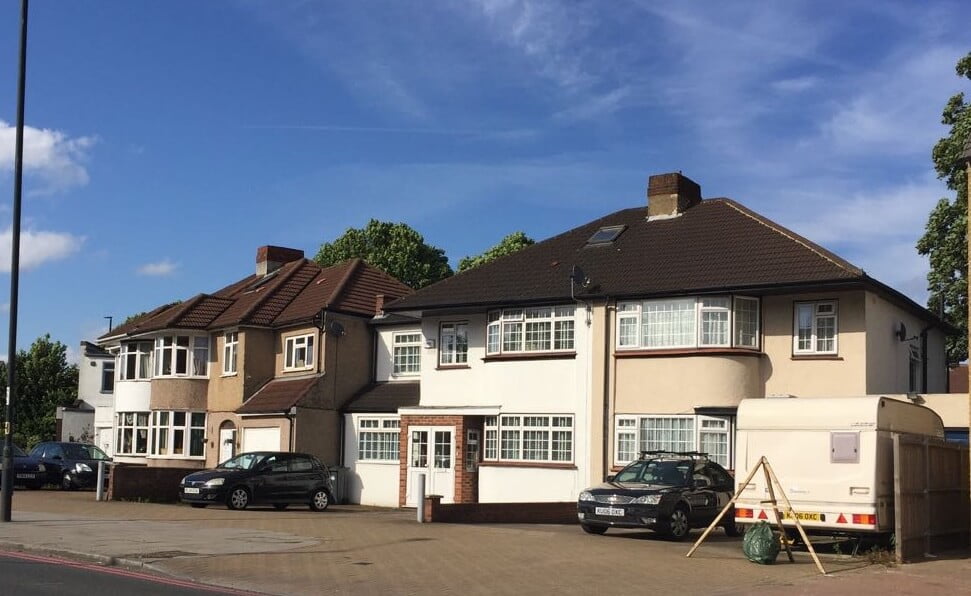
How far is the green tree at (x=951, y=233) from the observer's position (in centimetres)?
3268

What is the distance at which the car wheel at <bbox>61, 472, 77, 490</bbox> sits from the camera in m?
34.9

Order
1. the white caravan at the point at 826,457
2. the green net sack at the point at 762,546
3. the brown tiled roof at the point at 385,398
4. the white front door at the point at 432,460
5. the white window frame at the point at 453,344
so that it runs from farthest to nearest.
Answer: the brown tiled roof at the point at 385,398 → the white window frame at the point at 453,344 → the white front door at the point at 432,460 → the white caravan at the point at 826,457 → the green net sack at the point at 762,546

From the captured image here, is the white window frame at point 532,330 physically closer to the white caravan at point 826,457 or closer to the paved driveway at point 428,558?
the paved driveway at point 428,558

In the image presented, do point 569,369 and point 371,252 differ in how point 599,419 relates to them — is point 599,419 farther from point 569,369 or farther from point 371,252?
point 371,252

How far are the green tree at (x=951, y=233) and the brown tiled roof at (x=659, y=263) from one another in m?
8.37

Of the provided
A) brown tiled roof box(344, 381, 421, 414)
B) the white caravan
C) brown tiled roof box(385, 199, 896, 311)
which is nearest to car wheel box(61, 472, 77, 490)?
brown tiled roof box(344, 381, 421, 414)

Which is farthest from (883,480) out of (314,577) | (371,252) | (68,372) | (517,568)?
(68,372)

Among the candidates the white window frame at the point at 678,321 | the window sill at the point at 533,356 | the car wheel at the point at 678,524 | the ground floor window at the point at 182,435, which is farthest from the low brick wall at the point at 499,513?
the ground floor window at the point at 182,435

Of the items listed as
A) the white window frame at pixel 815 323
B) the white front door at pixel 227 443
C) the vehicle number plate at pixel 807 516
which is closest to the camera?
the vehicle number plate at pixel 807 516

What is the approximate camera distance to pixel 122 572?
547 inches

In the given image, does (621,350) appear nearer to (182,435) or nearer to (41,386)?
(182,435)

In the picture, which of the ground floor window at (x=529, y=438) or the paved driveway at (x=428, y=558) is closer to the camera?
the paved driveway at (x=428, y=558)

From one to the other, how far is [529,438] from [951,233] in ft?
49.4

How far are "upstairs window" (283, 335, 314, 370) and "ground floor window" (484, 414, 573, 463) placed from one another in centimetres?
750
